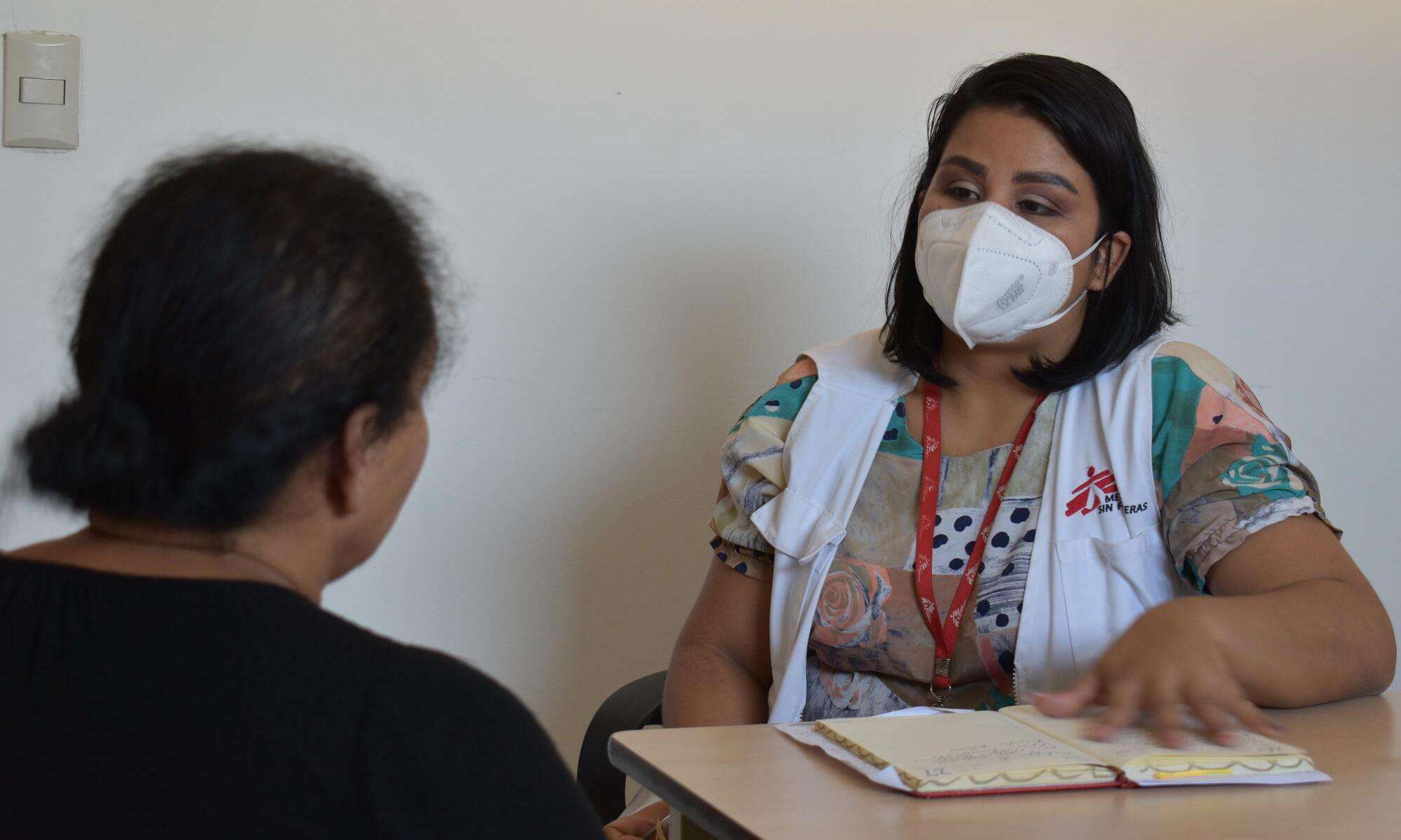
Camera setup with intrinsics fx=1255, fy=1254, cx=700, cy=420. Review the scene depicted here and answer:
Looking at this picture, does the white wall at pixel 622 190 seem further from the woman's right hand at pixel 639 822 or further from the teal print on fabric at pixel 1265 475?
the teal print on fabric at pixel 1265 475

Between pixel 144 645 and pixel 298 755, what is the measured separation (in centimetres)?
10

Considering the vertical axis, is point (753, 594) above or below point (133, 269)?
below

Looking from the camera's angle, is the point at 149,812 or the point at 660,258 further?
the point at 660,258

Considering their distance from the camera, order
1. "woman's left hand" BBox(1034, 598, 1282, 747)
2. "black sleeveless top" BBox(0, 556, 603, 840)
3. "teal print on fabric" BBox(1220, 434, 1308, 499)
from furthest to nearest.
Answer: "teal print on fabric" BBox(1220, 434, 1308, 499) < "woman's left hand" BBox(1034, 598, 1282, 747) < "black sleeveless top" BBox(0, 556, 603, 840)

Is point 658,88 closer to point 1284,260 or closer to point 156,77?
point 156,77

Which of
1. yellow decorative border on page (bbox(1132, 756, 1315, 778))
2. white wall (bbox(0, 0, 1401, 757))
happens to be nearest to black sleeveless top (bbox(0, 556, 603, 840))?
yellow decorative border on page (bbox(1132, 756, 1315, 778))

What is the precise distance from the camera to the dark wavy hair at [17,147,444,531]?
2.11 ft

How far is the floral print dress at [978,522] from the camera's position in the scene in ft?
4.79

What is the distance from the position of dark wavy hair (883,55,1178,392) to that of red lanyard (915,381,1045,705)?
0.35 feet

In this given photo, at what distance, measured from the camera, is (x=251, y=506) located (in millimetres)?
678

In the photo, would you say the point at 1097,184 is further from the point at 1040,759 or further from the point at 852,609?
the point at 1040,759

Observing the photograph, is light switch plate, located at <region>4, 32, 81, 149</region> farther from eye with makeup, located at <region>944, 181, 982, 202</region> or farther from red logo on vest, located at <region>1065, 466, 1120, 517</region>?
red logo on vest, located at <region>1065, 466, 1120, 517</region>

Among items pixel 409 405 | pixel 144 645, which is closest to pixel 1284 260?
pixel 409 405

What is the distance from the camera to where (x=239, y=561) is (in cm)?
69
